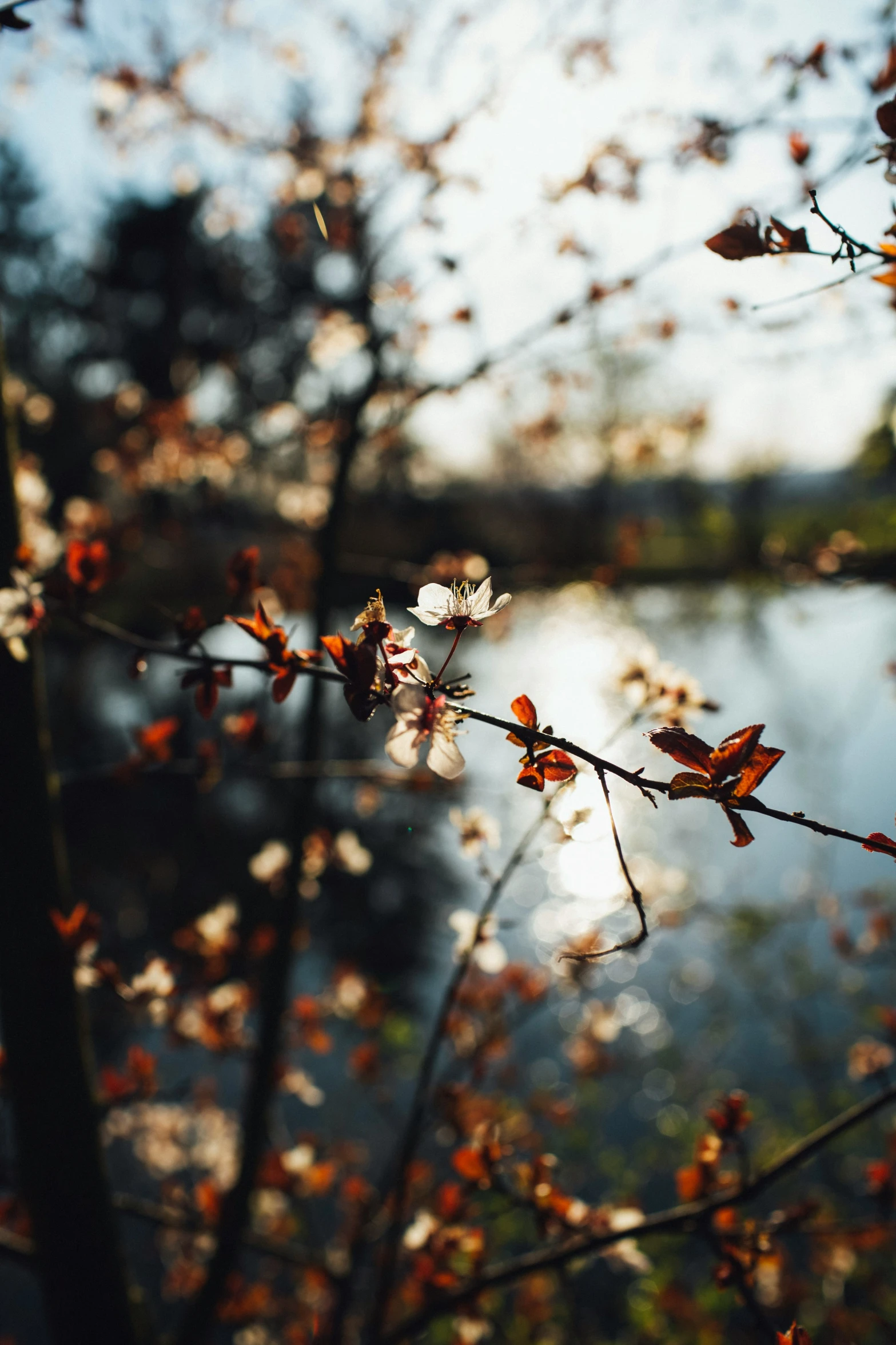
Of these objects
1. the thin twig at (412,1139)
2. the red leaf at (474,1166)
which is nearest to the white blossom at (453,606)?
the thin twig at (412,1139)

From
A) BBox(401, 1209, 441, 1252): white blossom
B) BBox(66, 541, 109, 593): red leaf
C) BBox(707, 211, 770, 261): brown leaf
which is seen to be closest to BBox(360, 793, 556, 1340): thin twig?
BBox(401, 1209, 441, 1252): white blossom

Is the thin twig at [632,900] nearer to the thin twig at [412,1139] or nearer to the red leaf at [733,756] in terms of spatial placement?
the red leaf at [733,756]

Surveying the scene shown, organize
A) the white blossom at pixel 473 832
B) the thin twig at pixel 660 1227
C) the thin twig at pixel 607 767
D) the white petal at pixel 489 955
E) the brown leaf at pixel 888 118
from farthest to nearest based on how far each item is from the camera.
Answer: the white petal at pixel 489 955 → the white blossom at pixel 473 832 → the thin twig at pixel 660 1227 → the brown leaf at pixel 888 118 → the thin twig at pixel 607 767

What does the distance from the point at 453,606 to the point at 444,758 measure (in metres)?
0.17

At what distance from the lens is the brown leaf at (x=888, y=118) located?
72cm

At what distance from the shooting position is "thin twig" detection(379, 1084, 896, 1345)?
1.02 m

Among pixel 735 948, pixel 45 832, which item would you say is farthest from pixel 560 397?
pixel 735 948

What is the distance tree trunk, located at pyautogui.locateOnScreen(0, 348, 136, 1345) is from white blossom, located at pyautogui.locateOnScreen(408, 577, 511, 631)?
33.4 inches

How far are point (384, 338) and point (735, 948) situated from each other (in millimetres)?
4553

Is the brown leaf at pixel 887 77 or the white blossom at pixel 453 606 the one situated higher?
the brown leaf at pixel 887 77

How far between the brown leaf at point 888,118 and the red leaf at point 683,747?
0.65 metres

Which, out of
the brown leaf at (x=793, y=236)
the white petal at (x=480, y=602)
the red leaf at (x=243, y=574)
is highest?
the brown leaf at (x=793, y=236)

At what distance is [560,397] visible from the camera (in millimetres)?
3301

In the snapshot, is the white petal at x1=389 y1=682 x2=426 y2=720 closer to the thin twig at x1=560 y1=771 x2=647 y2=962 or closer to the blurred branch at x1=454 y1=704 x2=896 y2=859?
the blurred branch at x1=454 y1=704 x2=896 y2=859
